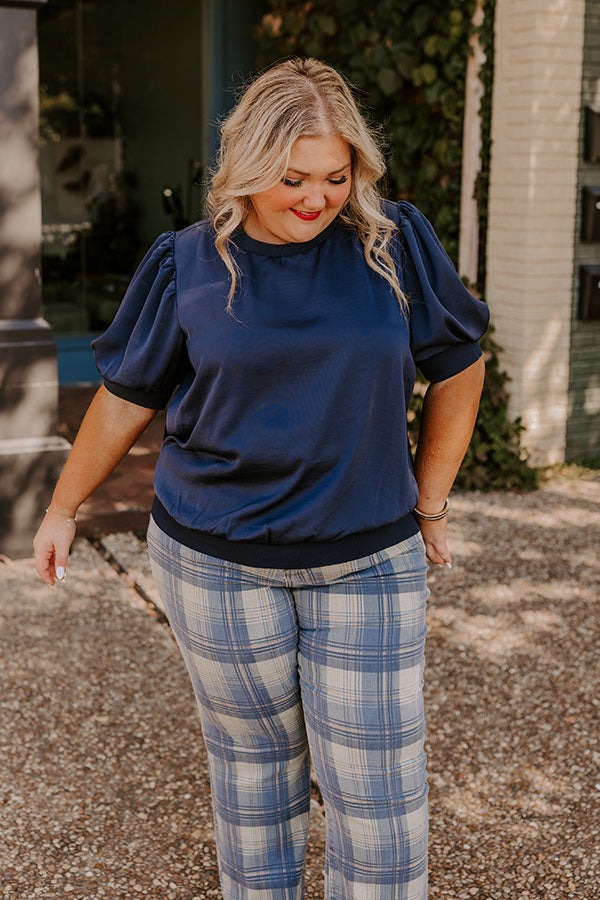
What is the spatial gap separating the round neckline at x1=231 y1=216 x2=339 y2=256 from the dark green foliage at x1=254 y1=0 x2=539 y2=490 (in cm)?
447

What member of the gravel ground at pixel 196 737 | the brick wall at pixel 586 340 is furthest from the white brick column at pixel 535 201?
the gravel ground at pixel 196 737

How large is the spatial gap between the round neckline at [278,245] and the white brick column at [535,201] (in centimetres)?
455

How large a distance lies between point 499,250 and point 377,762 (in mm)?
5008

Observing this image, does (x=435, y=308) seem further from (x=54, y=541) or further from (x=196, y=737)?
(x=196, y=737)

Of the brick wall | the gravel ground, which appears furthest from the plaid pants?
the brick wall

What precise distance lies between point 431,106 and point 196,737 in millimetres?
4740

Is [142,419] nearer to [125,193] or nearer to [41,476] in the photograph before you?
[41,476]

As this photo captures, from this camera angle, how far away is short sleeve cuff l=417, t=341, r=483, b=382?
2102mm

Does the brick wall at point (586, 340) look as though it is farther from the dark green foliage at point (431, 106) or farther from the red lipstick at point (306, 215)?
the red lipstick at point (306, 215)

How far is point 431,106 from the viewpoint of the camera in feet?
22.7

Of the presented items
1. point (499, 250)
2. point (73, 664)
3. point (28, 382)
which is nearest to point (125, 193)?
point (499, 250)

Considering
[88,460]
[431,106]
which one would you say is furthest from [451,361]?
[431,106]

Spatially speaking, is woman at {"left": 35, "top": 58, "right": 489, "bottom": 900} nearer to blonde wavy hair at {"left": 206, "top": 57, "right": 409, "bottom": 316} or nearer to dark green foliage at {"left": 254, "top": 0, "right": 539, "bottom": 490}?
blonde wavy hair at {"left": 206, "top": 57, "right": 409, "bottom": 316}

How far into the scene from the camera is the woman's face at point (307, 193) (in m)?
1.90
